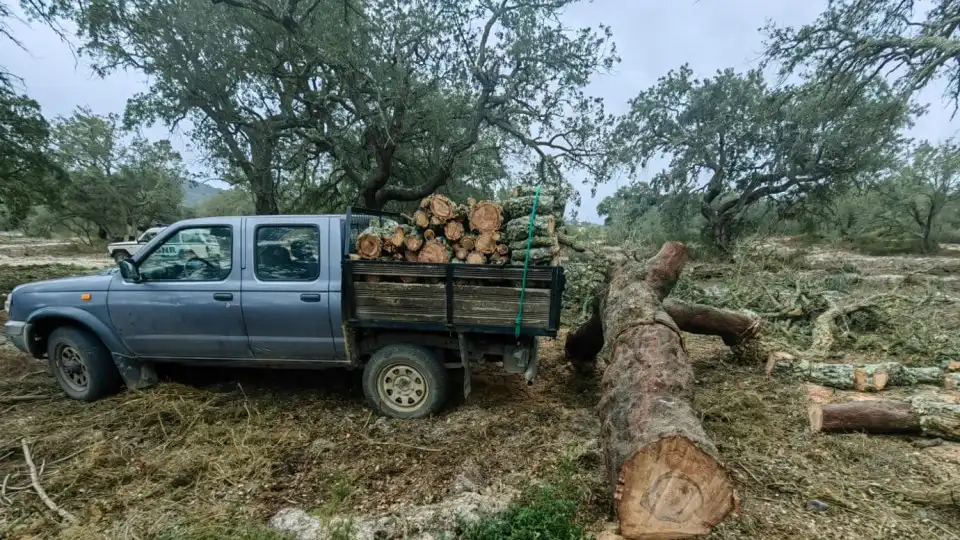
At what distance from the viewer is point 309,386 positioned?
500 centimetres

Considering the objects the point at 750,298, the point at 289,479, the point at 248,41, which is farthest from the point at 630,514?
the point at 248,41

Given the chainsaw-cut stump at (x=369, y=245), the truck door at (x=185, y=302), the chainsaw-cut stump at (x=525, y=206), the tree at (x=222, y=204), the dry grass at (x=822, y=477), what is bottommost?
the dry grass at (x=822, y=477)

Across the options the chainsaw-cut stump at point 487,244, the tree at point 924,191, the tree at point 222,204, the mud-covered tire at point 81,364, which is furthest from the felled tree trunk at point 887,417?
the tree at point 222,204

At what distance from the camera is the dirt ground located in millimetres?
2889

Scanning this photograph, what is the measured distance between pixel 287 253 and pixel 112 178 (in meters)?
33.7

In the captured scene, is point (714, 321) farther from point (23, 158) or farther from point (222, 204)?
point (222, 204)

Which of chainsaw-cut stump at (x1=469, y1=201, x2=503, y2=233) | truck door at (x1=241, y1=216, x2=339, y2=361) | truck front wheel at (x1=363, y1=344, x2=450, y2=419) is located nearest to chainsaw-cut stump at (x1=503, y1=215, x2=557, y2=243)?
chainsaw-cut stump at (x1=469, y1=201, x2=503, y2=233)

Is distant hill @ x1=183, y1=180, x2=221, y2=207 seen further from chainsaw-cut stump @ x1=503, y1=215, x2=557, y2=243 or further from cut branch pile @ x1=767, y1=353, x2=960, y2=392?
cut branch pile @ x1=767, y1=353, x2=960, y2=392

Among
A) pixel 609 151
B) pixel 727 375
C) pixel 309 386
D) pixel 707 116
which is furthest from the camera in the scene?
pixel 707 116

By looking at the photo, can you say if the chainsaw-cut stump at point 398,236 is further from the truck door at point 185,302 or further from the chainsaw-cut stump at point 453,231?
the truck door at point 185,302

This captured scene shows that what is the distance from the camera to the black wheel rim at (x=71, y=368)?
4.60m

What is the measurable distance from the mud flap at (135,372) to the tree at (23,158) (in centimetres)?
846

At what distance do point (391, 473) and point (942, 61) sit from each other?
11961 mm

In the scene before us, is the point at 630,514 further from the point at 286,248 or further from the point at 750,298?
the point at 750,298
